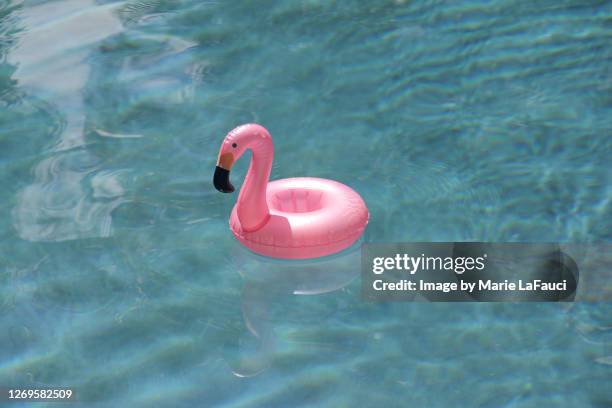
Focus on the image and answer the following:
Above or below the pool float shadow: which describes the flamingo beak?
above

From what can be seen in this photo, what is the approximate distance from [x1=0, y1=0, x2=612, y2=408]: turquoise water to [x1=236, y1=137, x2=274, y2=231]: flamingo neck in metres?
0.30

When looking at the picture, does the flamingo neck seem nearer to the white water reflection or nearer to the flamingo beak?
the flamingo beak

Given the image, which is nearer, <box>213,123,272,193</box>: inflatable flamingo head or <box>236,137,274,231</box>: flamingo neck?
<box>213,123,272,193</box>: inflatable flamingo head

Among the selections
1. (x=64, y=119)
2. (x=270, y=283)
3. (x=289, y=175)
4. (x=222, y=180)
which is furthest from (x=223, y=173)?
(x=64, y=119)

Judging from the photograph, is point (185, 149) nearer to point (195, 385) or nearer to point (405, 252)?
point (405, 252)

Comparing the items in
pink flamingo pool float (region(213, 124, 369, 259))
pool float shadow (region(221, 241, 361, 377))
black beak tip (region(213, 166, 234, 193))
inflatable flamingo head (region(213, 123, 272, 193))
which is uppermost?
inflatable flamingo head (region(213, 123, 272, 193))

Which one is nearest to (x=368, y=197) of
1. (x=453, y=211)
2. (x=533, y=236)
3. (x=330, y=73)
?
(x=453, y=211)

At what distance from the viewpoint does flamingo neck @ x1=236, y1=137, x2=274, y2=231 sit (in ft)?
20.0

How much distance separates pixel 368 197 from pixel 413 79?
156 cm

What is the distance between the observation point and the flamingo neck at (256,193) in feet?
20.0

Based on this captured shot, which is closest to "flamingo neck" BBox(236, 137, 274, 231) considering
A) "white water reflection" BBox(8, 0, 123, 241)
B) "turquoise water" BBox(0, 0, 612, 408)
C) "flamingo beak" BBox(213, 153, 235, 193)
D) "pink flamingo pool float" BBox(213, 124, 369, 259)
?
"pink flamingo pool float" BBox(213, 124, 369, 259)

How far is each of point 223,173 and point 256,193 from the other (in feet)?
0.89

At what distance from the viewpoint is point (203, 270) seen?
6.13 metres

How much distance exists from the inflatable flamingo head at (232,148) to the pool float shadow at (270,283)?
54 centimetres
